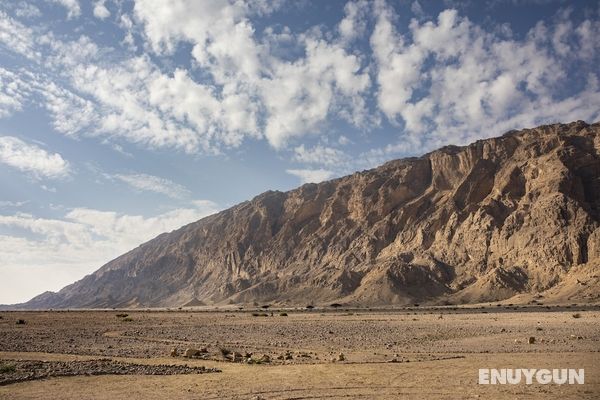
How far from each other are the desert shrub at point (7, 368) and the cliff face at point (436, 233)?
83130 mm

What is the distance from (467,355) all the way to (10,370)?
624 inches

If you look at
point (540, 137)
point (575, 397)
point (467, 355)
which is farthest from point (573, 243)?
point (575, 397)

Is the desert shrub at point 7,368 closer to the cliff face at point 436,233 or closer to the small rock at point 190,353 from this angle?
the small rock at point 190,353

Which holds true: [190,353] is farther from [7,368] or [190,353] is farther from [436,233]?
[436,233]

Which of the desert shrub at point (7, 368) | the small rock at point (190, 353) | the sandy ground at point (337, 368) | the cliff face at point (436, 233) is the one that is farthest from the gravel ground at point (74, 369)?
the cliff face at point (436, 233)

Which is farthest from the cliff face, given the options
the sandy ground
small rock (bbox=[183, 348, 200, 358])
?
small rock (bbox=[183, 348, 200, 358])

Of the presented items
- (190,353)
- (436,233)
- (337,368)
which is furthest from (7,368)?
(436,233)

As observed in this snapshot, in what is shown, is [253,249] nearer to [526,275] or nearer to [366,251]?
[366,251]

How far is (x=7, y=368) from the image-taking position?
15789 millimetres

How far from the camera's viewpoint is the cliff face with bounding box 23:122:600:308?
324 ft

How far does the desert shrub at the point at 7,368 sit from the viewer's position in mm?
15373

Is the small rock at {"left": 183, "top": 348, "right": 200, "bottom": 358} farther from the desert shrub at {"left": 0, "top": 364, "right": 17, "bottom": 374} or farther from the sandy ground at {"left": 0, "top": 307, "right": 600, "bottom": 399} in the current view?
the desert shrub at {"left": 0, "top": 364, "right": 17, "bottom": 374}

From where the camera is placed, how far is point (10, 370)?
15641 millimetres

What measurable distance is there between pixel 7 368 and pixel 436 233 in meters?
119
